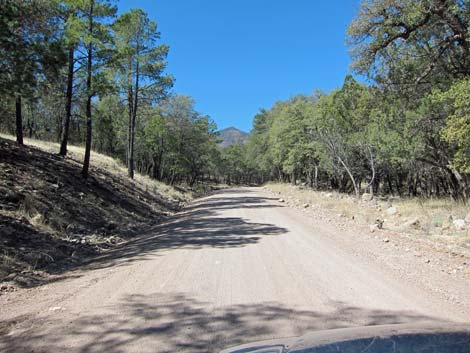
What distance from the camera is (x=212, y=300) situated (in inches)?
183

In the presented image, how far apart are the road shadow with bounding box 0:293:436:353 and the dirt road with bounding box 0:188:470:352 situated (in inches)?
0.5

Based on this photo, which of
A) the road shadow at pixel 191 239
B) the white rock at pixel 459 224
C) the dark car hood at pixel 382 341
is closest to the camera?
the dark car hood at pixel 382 341

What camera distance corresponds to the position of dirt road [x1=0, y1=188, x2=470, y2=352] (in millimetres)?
3613

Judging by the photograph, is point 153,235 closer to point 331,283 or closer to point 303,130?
point 331,283

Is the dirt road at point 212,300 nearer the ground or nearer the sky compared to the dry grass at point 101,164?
nearer the ground

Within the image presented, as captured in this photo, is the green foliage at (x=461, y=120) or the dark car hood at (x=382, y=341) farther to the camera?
the green foliage at (x=461, y=120)

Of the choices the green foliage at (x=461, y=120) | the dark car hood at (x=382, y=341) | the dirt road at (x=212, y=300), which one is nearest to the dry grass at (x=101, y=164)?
the dirt road at (x=212, y=300)

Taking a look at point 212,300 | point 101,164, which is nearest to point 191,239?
point 212,300

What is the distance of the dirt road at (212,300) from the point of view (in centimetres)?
361

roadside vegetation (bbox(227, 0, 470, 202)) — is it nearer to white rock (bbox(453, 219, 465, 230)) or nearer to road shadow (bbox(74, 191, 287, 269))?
white rock (bbox(453, 219, 465, 230))

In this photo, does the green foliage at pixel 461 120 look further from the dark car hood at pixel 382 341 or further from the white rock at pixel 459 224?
the dark car hood at pixel 382 341

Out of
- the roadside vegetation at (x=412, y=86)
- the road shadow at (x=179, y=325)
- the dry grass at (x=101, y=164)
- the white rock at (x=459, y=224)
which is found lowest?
the road shadow at (x=179, y=325)

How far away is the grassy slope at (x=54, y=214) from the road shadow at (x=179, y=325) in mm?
2835

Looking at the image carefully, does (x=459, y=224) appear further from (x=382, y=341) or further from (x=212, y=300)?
(x=382, y=341)
